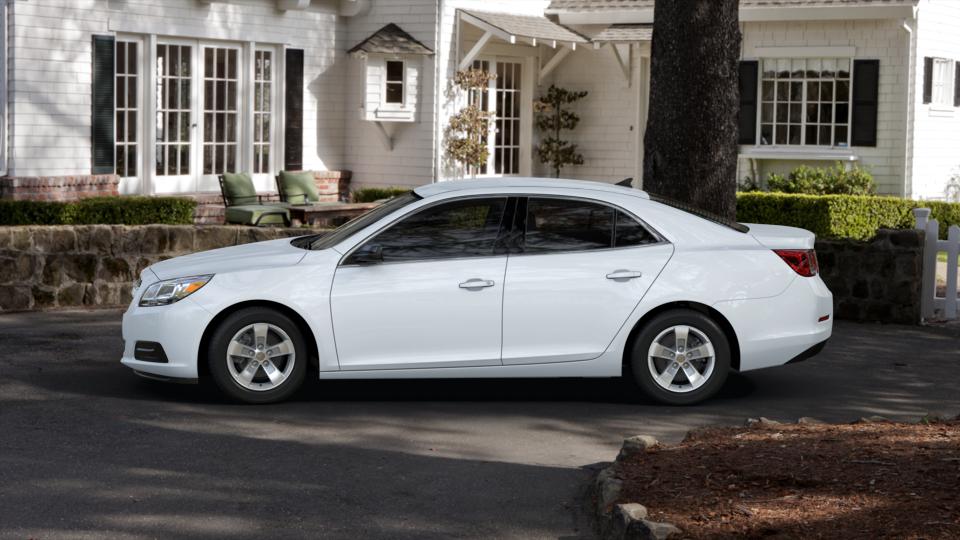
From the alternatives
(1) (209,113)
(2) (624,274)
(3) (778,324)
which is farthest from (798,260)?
(1) (209,113)

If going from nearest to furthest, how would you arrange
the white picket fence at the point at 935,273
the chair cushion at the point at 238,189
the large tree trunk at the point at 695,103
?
the large tree trunk at the point at 695,103
the white picket fence at the point at 935,273
the chair cushion at the point at 238,189

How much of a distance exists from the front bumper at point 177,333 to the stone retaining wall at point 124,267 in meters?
4.48

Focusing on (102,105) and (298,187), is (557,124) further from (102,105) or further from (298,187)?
(102,105)

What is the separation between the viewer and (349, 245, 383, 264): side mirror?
8922 millimetres

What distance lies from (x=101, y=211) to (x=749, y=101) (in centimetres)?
1110

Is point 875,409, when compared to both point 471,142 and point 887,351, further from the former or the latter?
point 471,142

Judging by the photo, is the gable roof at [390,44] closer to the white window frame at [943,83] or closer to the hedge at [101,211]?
the hedge at [101,211]

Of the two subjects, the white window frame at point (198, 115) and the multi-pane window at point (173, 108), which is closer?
the white window frame at point (198, 115)

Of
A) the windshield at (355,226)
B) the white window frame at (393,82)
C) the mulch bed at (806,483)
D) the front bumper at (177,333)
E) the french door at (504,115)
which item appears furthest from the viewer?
the french door at (504,115)

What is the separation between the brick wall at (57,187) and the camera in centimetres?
1814

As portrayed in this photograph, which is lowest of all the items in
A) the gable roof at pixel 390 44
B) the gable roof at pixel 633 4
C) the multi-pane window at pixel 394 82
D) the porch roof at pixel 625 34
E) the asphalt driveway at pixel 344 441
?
the asphalt driveway at pixel 344 441

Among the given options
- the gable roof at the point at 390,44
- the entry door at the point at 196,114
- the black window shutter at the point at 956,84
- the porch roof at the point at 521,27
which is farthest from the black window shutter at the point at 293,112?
the black window shutter at the point at 956,84

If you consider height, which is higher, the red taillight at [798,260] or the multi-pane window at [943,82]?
the multi-pane window at [943,82]

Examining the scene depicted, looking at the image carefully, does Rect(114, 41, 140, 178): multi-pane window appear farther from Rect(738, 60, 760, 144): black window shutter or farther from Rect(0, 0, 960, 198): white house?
Rect(738, 60, 760, 144): black window shutter
